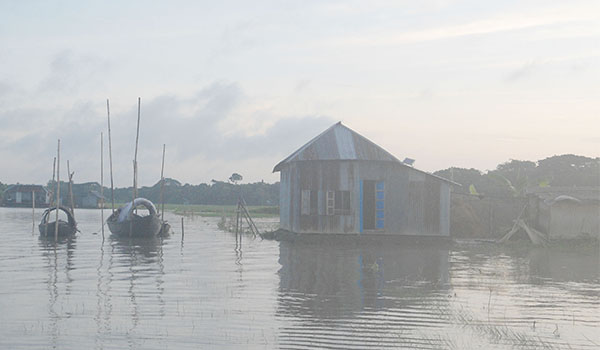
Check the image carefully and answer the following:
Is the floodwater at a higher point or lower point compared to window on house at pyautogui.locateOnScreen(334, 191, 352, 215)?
lower

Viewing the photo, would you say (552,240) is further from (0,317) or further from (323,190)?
(0,317)

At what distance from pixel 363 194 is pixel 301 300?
47.5 ft

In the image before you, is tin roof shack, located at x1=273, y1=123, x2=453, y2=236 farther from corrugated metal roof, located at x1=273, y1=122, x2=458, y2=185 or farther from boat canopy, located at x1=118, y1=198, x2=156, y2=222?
boat canopy, located at x1=118, y1=198, x2=156, y2=222

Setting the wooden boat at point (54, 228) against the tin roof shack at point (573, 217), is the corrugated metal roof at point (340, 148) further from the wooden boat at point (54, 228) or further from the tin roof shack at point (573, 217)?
the wooden boat at point (54, 228)

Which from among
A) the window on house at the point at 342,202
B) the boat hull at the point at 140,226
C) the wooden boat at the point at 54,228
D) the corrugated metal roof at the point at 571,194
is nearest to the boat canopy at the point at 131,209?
the boat hull at the point at 140,226

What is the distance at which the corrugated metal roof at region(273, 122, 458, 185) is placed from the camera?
2739cm

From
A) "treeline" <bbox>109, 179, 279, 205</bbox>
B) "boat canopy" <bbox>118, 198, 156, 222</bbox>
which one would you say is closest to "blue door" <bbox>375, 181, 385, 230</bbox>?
"boat canopy" <bbox>118, 198, 156, 222</bbox>

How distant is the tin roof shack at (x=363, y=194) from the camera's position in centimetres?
2733

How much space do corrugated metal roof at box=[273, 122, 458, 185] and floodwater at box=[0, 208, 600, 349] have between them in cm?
455

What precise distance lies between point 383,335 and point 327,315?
1760 mm

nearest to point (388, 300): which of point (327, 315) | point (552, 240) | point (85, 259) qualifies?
point (327, 315)

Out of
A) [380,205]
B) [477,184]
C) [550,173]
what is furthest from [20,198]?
[380,205]

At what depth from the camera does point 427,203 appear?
27688 mm

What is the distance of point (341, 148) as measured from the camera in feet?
91.2
